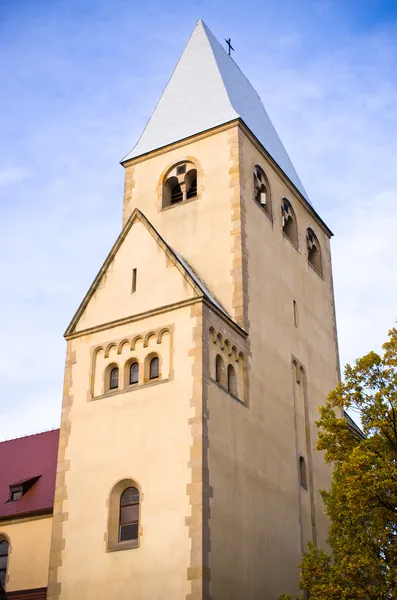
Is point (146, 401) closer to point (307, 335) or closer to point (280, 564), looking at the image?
point (280, 564)

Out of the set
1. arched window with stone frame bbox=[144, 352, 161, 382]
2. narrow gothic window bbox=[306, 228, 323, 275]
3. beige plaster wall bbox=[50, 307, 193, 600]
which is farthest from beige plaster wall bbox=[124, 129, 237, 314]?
narrow gothic window bbox=[306, 228, 323, 275]

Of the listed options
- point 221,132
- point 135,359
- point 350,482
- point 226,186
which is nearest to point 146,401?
point 135,359

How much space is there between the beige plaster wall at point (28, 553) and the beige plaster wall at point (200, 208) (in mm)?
10323

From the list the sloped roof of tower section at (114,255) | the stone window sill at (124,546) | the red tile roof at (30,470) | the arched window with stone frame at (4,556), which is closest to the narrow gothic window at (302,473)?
the sloped roof of tower section at (114,255)

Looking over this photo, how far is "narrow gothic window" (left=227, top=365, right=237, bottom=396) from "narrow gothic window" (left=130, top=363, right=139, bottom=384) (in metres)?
2.92

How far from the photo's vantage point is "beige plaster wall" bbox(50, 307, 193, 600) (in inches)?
895

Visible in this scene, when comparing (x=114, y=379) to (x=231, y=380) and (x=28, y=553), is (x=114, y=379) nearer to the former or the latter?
(x=231, y=380)

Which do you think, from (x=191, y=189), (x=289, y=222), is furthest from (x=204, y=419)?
(x=289, y=222)

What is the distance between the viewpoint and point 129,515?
952 inches

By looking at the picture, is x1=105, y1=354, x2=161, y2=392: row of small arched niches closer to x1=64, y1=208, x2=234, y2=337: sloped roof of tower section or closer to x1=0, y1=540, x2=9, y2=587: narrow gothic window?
x1=64, y1=208, x2=234, y2=337: sloped roof of tower section

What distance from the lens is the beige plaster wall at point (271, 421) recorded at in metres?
24.0

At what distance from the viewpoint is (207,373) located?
81.6 ft

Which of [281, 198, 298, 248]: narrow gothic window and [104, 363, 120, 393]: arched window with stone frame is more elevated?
[281, 198, 298, 248]: narrow gothic window

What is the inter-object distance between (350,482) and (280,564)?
297 inches
